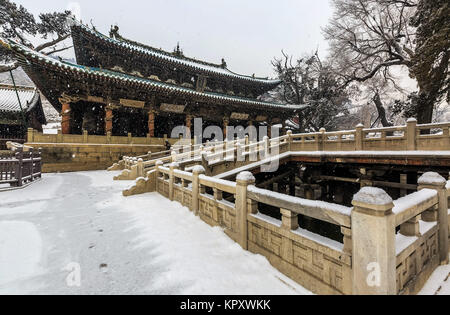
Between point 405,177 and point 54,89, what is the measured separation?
58.4 ft

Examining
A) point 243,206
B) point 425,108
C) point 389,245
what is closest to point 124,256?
point 243,206

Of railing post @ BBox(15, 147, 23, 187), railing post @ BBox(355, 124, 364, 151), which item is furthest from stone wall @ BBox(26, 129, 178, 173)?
railing post @ BBox(355, 124, 364, 151)

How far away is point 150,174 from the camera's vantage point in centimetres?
754

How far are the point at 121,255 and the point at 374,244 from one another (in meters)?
3.34

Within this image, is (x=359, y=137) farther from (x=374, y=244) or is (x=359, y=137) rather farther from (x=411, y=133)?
(x=374, y=244)

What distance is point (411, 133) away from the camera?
727cm

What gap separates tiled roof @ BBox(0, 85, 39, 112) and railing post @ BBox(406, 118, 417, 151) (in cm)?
2613

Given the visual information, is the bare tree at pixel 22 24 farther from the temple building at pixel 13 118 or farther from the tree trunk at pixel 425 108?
the tree trunk at pixel 425 108

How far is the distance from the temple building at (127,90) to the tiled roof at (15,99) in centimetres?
436

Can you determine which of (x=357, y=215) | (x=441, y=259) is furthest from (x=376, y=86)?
(x=357, y=215)

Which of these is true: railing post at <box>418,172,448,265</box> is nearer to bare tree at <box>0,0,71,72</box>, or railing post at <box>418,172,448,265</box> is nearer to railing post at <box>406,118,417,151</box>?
railing post at <box>406,118,417,151</box>

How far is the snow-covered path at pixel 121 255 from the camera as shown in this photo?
2.41 metres

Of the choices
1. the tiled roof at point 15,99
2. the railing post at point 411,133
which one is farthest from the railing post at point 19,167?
the tiled roof at point 15,99
